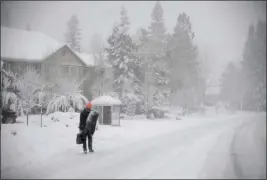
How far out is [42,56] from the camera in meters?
24.2

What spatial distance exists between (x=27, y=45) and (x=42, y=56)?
1.69 m

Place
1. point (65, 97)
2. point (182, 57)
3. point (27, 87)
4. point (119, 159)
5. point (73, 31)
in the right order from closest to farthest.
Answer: point (119, 159), point (27, 87), point (65, 97), point (73, 31), point (182, 57)

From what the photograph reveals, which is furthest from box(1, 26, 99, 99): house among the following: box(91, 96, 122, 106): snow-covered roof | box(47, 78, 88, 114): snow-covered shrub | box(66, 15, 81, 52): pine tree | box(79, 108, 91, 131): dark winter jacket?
box(79, 108, 91, 131): dark winter jacket

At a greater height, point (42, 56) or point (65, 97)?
point (42, 56)

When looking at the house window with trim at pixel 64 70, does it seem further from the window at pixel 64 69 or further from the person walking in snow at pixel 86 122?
the person walking in snow at pixel 86 122

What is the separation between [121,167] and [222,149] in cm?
595

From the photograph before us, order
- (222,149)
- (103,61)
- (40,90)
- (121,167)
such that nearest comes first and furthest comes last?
(121,167)
(222,149)
(40,90)
(103,61)

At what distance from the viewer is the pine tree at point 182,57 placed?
840 inches

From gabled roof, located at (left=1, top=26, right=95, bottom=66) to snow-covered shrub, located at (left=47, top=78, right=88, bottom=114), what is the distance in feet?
11.2

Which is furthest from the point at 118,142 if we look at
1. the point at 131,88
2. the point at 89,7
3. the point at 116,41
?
the point at 89,7

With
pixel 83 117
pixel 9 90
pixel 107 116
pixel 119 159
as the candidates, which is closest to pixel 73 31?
pixel 9 90

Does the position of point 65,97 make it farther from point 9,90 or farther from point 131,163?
point 131,163

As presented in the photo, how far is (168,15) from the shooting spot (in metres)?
22.6

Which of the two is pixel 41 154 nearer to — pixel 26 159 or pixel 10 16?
pixel 26 159
